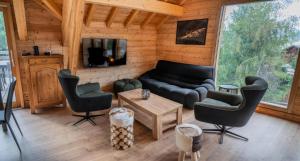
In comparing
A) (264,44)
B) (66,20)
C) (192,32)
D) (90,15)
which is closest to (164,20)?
(192,32)

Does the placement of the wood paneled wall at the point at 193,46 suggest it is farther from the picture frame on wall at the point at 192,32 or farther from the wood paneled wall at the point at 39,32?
the wood paneled wall at the point at 39,32

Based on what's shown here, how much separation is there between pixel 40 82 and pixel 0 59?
3.07ft

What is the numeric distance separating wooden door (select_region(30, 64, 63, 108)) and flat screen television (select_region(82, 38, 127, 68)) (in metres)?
0.85

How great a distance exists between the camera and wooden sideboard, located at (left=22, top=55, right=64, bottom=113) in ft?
11.1

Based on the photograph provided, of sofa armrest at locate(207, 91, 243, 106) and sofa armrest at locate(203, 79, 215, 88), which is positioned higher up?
sofa armrest at locate(203, 79, 215, 88)

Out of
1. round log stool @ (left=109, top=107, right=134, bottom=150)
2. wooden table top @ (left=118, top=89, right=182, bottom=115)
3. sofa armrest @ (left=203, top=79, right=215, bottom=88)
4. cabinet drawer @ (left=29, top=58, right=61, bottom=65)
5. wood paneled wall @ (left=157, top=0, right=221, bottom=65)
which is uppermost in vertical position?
wood paneled wall @ (left=157, top=0, right=221, bottom=65)

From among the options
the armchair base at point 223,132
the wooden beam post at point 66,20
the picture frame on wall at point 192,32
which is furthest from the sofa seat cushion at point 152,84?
the wooden beam post at point 66,20

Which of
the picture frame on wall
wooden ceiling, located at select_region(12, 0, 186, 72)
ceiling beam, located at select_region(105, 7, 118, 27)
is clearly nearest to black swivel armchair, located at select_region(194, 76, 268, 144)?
the picture frame on wall

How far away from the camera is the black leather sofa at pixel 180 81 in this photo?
3971 millimetres

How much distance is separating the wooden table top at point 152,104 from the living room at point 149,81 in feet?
0.06

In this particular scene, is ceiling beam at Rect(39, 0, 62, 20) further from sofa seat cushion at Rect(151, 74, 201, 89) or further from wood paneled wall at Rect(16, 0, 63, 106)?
sofa seat cushion at Rect(151, 74, 201, 89)

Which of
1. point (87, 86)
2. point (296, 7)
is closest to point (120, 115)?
point (87, 86)

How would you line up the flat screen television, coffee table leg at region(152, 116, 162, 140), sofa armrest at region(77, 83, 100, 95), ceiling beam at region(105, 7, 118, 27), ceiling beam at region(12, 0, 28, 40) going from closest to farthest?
1. coffee table leg at region(152, 116, 162, 140)
2. ceiling beam at region(12, 0, 28, 40)
3. sofa armrest at region(77, 83, 100, 95)
4. ceiling beam at region(105, 7, 118, 27)
5. the flat screen television

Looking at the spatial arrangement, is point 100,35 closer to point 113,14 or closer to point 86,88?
point 113,14
